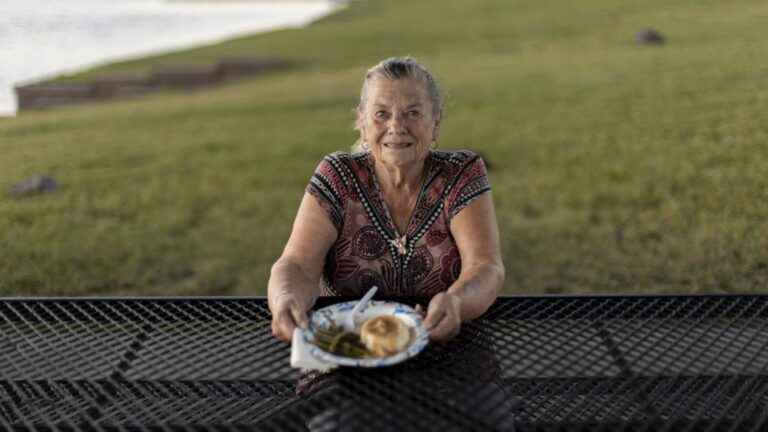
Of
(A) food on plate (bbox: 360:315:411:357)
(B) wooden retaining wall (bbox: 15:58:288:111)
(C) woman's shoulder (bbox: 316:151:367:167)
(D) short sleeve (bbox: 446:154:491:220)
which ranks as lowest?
(B) wooden retaining wall (bbox: 15:58:288:111)


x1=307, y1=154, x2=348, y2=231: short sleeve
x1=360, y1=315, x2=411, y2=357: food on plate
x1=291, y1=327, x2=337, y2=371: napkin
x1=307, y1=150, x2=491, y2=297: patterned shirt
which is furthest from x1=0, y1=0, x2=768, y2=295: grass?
x1=291, y1=327, x2=337, y2=371: napkin

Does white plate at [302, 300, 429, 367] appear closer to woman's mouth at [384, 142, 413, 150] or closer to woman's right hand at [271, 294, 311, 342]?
woman's right hand at [271, 294, 311, 342]

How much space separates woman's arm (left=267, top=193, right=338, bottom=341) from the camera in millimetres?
1861

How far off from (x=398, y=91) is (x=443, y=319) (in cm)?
74

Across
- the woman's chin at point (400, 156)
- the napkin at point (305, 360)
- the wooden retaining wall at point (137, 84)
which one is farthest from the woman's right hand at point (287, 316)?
the wooden retaining wall at point (137, 84)

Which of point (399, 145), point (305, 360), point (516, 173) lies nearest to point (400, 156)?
point (399, 145)

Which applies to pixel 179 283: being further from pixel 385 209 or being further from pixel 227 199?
pixel 385 209

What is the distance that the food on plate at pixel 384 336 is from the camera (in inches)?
67.1

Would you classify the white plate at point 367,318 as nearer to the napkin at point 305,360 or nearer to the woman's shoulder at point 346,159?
the napkin at point 305,360

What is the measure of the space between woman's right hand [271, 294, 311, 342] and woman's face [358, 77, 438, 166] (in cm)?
57

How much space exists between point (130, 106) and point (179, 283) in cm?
766

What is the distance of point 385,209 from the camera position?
228 centimetres

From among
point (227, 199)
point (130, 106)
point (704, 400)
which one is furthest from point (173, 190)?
point (130, 106)

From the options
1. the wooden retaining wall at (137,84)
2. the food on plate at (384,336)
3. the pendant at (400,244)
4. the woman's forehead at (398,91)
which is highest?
the woman's forehead at (398,91)
